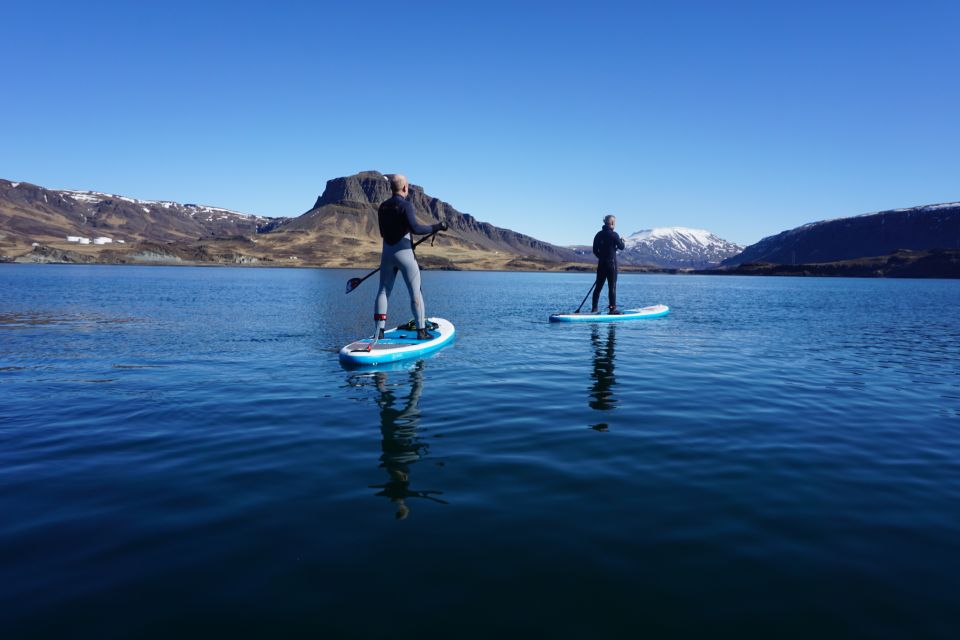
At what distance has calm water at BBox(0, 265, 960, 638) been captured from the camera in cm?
407

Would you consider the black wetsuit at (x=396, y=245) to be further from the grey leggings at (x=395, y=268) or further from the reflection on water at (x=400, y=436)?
the reflection on water at (x=400, y=436)

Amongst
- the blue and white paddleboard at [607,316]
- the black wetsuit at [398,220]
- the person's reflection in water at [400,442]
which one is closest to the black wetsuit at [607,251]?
the blue and white paddleboard at [607,316]

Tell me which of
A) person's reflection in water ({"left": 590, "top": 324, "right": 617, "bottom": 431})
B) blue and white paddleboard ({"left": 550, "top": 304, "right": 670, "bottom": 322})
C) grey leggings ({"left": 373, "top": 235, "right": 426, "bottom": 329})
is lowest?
person's reflection in water ({"left": 590, "top": 324, "right": 617, "bottom": 431})

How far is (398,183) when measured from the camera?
575 inches

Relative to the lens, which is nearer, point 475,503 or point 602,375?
point 475,503

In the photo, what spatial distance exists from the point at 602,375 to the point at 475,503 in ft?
29.0

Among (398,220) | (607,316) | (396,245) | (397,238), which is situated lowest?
(607,316)

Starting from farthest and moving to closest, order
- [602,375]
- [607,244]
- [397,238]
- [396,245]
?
[607,244]
[396,245]
[397,238]
[602,375]

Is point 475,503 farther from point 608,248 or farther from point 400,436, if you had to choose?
point 608,248

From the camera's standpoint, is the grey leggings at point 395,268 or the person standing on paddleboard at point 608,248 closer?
the grey leggings at point 395,268

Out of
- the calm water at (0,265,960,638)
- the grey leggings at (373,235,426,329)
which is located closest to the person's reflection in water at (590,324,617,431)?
the calm water at (0,265,960,638)

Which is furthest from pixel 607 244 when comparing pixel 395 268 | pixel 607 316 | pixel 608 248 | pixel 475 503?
pixel 475 503

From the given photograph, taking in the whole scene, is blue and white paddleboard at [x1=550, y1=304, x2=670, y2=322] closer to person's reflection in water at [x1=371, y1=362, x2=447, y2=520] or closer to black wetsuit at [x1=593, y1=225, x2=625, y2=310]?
black wetsuit at [x1=593, y1=225, x2=625, y2=310]

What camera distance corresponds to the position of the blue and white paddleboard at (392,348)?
14.8 metres
